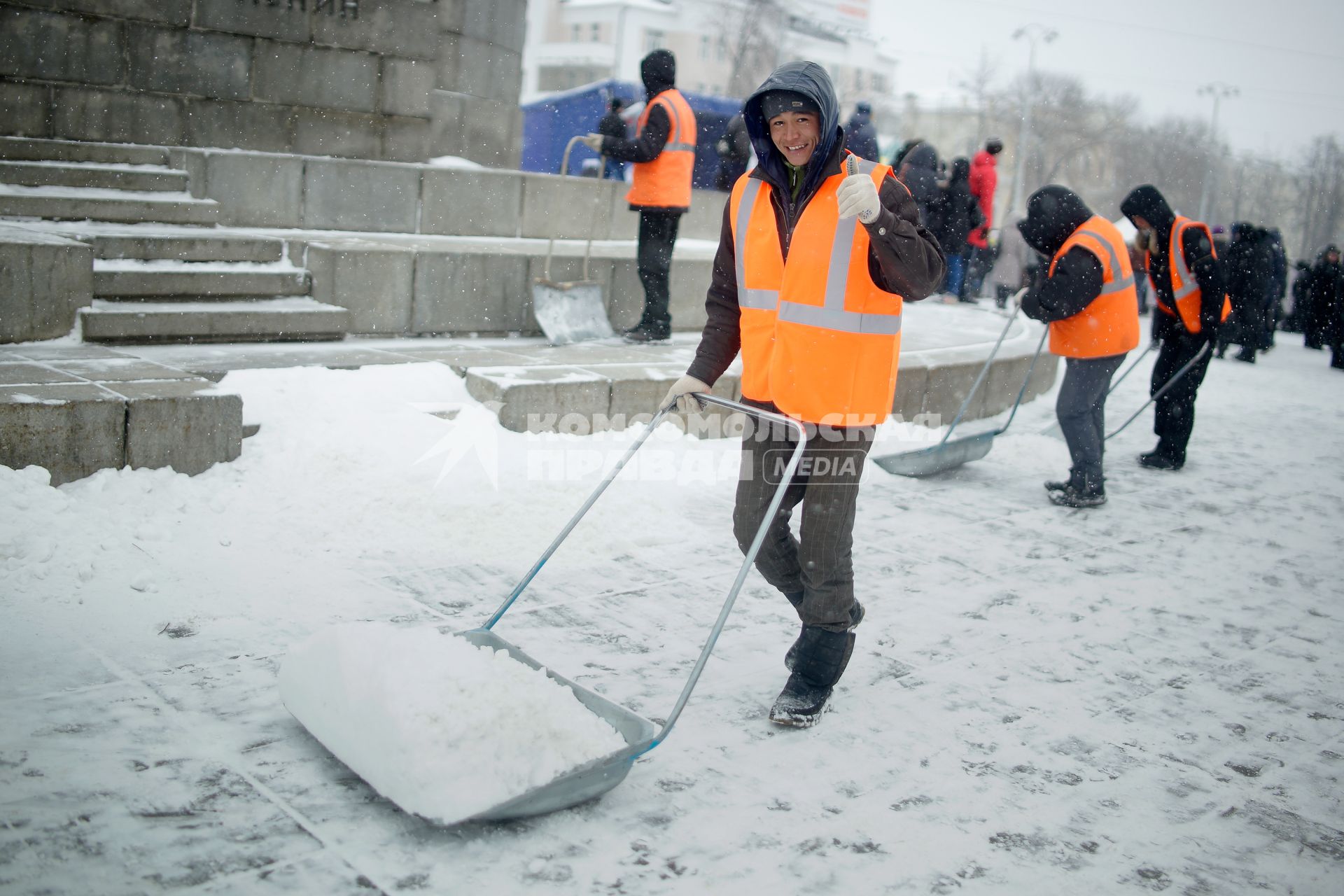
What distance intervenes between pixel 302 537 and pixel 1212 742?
10.9ft

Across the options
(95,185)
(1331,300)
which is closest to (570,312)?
(95,185)

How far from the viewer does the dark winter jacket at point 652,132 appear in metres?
7.62

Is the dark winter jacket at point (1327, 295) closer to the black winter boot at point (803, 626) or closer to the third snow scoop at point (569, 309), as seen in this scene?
the third snow scoop at point (569, 309)

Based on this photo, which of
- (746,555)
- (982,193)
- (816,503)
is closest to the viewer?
(746,555)

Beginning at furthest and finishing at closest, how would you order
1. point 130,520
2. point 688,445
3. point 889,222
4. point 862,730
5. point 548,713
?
1. point 688,445
2. point 130,520
3. point 862,730
4. point 889,222
5. point 548,713

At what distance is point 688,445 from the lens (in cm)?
672

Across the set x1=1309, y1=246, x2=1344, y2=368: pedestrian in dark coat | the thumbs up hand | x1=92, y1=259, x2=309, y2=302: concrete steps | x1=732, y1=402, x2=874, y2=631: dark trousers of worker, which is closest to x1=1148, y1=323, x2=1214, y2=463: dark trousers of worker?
x1=732, y1=402, x2=874, y2=631: dark trousers of worker

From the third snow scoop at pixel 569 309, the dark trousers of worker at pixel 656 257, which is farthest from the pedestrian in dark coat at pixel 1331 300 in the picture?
the third snow scoop at pixel 569 309

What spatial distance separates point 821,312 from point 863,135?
8123 mm

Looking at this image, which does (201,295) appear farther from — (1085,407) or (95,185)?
(1085,407)

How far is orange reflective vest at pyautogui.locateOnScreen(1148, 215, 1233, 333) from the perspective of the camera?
7.41m

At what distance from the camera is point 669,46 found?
67812 millimetres

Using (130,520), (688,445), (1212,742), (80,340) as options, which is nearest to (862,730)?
(1212,742)

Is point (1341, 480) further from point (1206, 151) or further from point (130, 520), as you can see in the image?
point (1206, 151)
